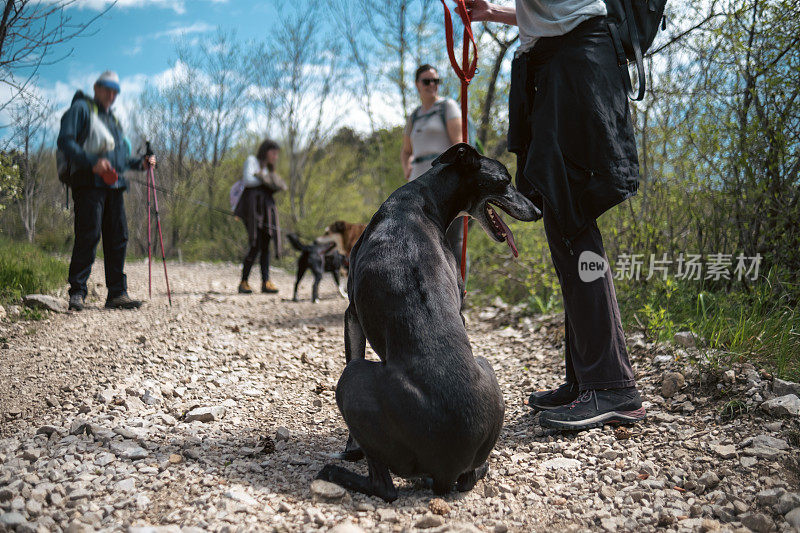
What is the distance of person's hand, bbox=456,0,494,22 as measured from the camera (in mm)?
3311

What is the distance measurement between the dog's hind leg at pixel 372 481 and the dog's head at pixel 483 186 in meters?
1.56

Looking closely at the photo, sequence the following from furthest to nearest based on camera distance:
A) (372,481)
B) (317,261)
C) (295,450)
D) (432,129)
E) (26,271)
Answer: (317,261), (26,271), (432,129), (295,450), (372,481)

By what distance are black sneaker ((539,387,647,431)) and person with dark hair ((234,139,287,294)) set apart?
682cm

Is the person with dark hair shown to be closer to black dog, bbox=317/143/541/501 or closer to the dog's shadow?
the dog's shadow

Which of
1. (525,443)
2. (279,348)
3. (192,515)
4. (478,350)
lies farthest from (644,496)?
(279,348)

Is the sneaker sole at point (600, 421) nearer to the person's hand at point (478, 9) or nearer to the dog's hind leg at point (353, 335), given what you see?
the dog's hind leg at point (353, 335)

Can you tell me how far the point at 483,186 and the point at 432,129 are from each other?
2609mm

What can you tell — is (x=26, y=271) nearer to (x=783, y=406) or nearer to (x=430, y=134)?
(x=430, y=134)

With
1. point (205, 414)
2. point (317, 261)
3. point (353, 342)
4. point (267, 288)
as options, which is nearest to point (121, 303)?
point (267, 288)

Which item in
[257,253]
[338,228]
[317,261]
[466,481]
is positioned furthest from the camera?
[338,228]

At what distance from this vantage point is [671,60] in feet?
18.0

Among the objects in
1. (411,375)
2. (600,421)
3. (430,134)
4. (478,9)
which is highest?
(478,9)

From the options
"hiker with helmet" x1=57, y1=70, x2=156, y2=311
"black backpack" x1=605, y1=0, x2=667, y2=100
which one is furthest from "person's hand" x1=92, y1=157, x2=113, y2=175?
"black backpack" x1=605, y1=0, x2=667, y2=100

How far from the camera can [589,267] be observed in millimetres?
3049
